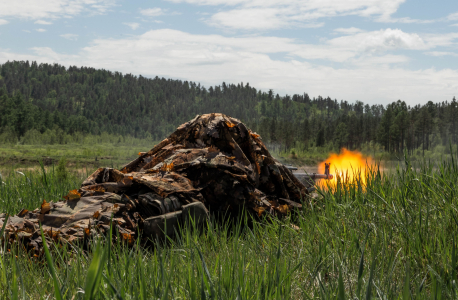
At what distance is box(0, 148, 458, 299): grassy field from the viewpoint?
1.59 m

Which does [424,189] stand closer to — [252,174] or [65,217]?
[252,174]

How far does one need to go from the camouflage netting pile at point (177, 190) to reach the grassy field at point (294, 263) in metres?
0.31

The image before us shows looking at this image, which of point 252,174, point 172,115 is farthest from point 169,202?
point 172,115

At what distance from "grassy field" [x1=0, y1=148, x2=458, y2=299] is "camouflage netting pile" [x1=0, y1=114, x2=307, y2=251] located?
31 cm

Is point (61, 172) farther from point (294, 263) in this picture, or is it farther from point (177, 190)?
point (294, 263)

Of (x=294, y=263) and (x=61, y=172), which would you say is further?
(x=61, y=172)

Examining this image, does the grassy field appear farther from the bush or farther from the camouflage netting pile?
the bush

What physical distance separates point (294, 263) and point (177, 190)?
173 cm

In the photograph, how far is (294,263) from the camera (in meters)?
2.41

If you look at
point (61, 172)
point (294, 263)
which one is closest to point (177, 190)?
point (294, 263)

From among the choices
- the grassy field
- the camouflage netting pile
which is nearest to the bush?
the camouflage netting pile

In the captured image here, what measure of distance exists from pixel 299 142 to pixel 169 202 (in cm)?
11407

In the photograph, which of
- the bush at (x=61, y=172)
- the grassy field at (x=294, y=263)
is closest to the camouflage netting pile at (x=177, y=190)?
the grassy field at (x=294, y=263)

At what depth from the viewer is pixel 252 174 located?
4.65m
